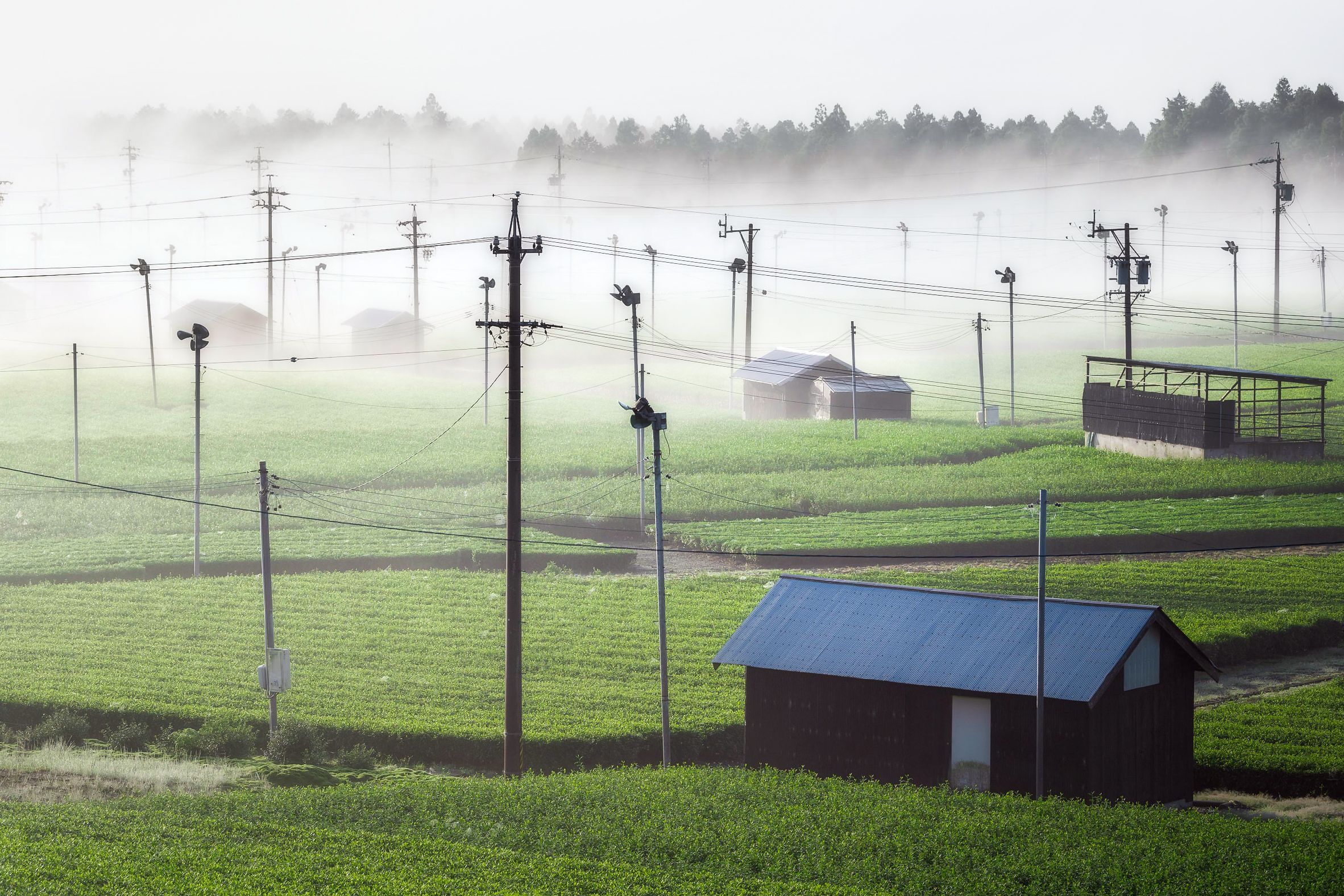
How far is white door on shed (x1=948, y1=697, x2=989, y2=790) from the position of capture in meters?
23.1

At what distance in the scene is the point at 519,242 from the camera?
2480cm

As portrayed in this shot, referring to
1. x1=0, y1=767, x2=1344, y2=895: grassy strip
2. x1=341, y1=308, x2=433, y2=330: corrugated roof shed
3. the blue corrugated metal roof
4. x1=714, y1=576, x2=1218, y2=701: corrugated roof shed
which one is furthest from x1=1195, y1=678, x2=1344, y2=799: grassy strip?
x1=341, y1=308, x2=433, y2=330: corrugated roof shed

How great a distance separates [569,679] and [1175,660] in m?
14.2

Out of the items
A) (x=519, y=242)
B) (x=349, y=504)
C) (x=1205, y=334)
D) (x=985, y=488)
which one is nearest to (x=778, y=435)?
(x=985, y=488)

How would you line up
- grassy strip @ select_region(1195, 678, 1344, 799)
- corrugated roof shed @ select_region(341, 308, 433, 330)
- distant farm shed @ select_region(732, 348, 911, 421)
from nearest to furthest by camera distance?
grassy strip @ select_region(1195, 678, 1344, 799)
distant farm shed @ select_region(732, 348, 911, 421)
corrugated roof shed @ select_region(341, 308, 433, 330)

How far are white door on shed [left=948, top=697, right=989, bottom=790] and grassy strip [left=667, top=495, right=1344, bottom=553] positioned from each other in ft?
74.4

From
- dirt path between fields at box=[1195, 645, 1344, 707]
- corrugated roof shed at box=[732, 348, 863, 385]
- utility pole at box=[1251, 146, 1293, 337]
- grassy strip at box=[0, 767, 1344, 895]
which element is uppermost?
utility pole at box=[1251, 146, 1293, 337]

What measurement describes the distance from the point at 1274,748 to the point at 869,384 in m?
52.5

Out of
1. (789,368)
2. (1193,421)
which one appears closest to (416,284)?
(789,368)

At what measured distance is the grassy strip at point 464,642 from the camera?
90.4ft

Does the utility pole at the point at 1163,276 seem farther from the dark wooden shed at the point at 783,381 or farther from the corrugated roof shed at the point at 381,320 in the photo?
the corrugated roof shed at the point at 381,320

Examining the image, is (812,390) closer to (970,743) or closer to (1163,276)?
(970,743)

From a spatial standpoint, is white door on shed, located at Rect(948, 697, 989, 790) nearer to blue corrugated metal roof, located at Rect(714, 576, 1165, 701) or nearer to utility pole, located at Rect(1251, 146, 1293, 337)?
blue corrugated metal roof, located at Rect(714, 576, 1165, 701)

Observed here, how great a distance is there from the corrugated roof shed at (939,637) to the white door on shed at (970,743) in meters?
0.64
